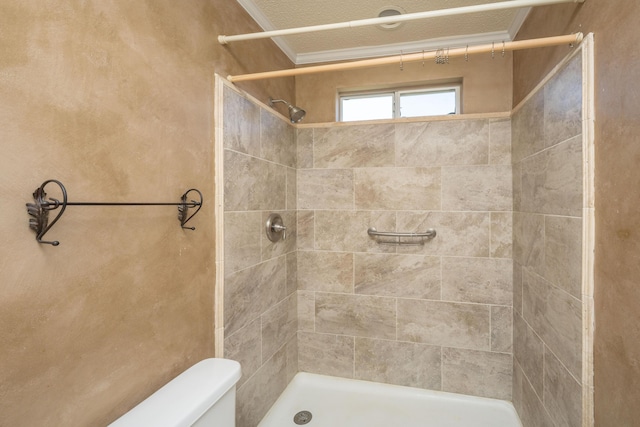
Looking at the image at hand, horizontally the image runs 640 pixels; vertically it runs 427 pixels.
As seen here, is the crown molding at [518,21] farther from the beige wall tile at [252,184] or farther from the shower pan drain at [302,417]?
the shower pan drain at [302,417]

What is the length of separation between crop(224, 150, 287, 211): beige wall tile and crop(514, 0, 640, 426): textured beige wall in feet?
4.55

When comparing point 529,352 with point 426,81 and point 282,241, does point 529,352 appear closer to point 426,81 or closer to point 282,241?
point 282,241

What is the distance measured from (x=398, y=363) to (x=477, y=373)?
18.8 inches

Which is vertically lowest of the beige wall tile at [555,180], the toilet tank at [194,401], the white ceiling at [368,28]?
the toilet tank at [194,401]

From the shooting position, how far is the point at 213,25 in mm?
1330

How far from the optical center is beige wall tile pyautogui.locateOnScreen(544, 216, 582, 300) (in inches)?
43.9

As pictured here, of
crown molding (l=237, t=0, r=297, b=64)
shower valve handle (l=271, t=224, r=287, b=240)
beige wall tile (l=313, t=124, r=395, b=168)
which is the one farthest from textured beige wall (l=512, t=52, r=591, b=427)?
crown molding (l=237, t=0, r=297, b=64)

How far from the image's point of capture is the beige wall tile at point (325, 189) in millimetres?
2082

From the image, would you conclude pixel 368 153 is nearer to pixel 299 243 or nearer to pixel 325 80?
pixel 325 80

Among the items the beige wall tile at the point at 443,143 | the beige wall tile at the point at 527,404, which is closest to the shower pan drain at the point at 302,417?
the beige wall tile at the point at 527,404

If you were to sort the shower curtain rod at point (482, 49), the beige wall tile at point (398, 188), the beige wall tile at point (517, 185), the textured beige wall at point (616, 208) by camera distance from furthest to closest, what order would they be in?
the beige wall tile at point (398, 188), the beige wall tile at point (517, 185), the shower curtain rod at point (482, 49), the textured beige wall at point (616, 208)

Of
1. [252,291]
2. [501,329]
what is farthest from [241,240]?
[501,329]

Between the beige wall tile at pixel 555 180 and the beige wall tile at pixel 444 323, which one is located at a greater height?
the beige wall tile at pixel 555 180

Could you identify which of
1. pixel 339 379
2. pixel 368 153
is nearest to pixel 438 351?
pixel 339 379
